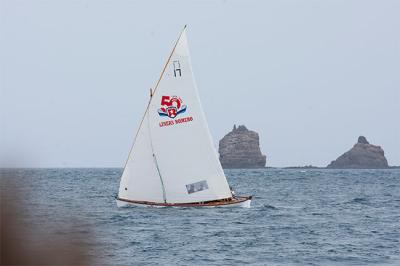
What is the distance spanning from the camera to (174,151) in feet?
135

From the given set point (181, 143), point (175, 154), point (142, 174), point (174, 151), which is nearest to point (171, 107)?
point (181, 143)

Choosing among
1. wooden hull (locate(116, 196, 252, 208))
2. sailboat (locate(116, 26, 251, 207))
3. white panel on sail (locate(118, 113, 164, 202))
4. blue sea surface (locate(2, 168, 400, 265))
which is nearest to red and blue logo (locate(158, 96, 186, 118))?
sailboat (locate(116, 26, 251, 207))

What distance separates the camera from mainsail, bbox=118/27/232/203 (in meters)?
40.5

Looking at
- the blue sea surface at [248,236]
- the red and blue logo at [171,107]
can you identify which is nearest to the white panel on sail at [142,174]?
the blue sea surface at [248,236]

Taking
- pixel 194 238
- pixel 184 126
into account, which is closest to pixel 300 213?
pixel 184 126

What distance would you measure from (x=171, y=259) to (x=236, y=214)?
16.6m

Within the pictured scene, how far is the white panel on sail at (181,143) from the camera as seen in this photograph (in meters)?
40.4

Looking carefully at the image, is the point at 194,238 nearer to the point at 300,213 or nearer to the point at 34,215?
the point at 300,213

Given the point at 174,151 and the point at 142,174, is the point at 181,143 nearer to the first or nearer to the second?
the point at 174,151

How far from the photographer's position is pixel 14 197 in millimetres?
1831

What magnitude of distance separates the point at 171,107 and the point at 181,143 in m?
1.96

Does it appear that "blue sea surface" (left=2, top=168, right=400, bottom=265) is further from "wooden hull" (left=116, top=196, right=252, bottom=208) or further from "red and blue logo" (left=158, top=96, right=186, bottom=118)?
"red and blue logo" (left=158, top=96, right=186, bottom=118)

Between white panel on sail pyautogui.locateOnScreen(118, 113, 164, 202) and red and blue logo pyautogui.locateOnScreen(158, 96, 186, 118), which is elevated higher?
red and blue logo pyautogui.locateOnScreen(158, 96, 186, 118)

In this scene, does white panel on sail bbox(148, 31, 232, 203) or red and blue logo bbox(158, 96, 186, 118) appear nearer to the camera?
red and blue logo bbox(158, 96, 186, 118)
